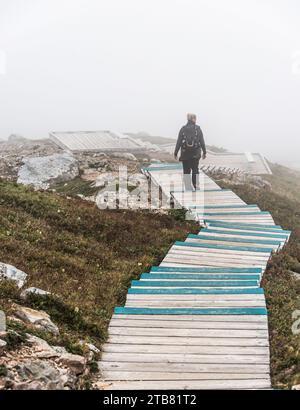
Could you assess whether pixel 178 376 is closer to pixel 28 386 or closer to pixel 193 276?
pixel 28 386

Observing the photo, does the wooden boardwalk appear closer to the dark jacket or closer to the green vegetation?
the green vegetation

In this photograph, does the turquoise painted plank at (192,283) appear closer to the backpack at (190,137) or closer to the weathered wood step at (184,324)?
the weathered wood step at (184,324)

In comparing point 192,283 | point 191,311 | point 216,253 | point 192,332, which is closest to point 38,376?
point 192,332

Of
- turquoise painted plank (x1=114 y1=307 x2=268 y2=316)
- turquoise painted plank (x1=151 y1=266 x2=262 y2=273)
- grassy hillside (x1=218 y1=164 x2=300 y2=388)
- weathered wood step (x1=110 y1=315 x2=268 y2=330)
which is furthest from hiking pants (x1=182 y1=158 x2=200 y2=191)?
weathered wood step (x1=110 y1=315 x2=268 y2=330)

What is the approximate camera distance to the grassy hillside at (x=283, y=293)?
10.1 metres

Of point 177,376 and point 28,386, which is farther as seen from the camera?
point 177,376

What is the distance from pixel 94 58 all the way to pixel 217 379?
165 meters

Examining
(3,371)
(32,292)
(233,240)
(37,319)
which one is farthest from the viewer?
(233,240)

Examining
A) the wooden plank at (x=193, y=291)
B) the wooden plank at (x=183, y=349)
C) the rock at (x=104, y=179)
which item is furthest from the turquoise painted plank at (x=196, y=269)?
the rock at (x=104, y=179)

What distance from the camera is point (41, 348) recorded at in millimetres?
9469

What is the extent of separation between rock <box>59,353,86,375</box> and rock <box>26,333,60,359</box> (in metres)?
0.16

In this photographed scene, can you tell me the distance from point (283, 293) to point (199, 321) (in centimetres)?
282

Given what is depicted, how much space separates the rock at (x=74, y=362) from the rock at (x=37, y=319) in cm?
106

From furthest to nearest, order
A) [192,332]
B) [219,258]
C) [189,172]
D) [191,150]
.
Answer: [189,172] < [191,150] < [219,258] < [192,332]
